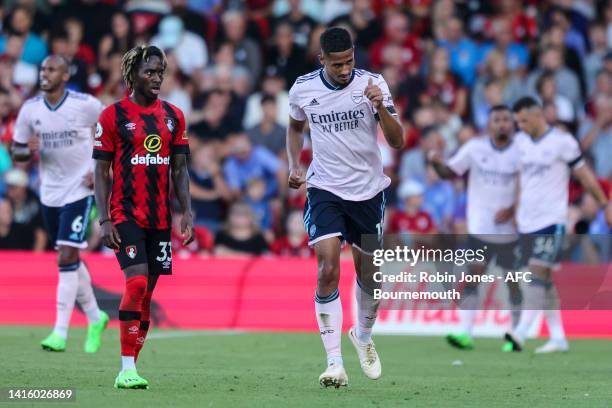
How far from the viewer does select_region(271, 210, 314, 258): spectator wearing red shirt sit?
1969cm

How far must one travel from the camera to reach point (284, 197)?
2084 centimetres

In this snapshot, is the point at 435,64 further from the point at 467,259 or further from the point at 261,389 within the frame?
the point at 261,389

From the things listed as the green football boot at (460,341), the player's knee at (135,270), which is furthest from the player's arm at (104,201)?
the green football boot at (460,341)

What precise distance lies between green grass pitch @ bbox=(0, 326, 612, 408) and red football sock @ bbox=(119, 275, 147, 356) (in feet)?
1.19

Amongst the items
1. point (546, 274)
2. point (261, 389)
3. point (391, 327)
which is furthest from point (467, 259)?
point (261, 389)

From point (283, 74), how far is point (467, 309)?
806 cm

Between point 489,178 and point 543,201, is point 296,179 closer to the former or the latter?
point 543,201

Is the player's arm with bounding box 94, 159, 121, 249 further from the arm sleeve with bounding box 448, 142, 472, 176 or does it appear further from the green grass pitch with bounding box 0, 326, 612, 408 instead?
the arm sleeve with bounding box 448, 142, 472, 176

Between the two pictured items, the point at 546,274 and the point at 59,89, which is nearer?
the point at 59,89

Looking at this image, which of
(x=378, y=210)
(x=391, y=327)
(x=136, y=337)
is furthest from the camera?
(x=391, y=327)

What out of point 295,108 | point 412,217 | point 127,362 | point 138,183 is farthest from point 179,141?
point 412,217

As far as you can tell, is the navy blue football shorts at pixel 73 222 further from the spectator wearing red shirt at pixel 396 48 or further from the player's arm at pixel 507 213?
the spectator wearing red shirt at pixel 396 48

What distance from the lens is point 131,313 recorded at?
10.2 metres

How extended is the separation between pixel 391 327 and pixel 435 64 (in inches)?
258
